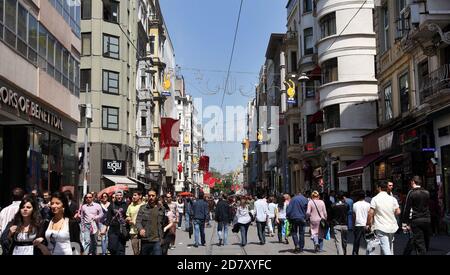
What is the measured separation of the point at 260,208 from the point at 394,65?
37.7 ft

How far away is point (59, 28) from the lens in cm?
2495

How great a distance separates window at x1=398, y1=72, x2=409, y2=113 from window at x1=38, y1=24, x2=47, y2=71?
1539 cm

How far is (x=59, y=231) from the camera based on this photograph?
6.95m

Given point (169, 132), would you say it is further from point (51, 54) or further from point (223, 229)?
point (223, 229)

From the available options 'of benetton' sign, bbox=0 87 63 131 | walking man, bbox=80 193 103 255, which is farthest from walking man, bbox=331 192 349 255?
'of benetton' sign, bbox=0 87 63 131

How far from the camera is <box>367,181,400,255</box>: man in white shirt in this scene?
34.6ft

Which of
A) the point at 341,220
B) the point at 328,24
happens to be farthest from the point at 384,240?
the point at 328,24

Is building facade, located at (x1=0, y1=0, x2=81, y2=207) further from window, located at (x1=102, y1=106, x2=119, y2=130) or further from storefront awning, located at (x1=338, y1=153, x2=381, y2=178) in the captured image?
storefront awning, located at (x1=338, y1=153, x2=381, y2=178)

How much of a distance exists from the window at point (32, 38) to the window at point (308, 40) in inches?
1034

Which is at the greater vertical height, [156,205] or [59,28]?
[59,28]

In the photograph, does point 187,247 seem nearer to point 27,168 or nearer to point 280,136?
point 27,168

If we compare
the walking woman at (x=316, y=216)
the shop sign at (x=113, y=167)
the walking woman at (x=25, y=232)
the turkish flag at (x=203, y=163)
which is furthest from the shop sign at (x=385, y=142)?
the turkish flag at (x=203, y=163)
